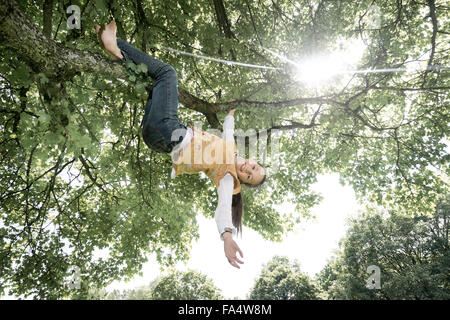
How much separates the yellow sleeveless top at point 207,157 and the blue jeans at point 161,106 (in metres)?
0.22

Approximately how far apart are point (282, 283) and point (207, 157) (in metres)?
37.0

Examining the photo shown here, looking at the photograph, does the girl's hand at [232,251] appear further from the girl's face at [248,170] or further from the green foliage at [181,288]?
the green foliage at [181,288]

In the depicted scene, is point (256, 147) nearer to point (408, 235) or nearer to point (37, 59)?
point (37, 59)

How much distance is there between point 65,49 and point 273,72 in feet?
16.8

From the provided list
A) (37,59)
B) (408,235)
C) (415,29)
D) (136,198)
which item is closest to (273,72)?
(415,29)

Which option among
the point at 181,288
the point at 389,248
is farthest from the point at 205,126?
the point at 181,288

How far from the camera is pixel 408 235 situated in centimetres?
2378

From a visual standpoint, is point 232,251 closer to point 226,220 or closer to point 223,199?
point 226,220

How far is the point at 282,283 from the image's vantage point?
114 feet

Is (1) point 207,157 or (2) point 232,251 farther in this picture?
(1) point 207,157

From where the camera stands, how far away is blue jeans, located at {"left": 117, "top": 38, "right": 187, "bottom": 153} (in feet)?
9.64

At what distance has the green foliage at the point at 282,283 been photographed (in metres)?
33.2

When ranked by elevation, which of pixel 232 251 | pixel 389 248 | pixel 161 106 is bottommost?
pixel 389 248
